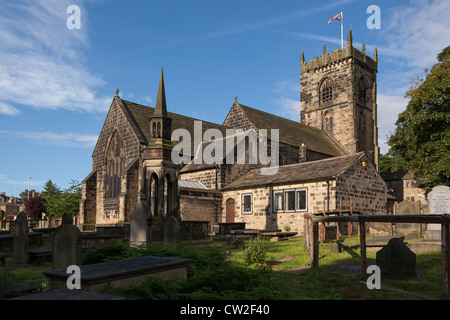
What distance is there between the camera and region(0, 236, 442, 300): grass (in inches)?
235

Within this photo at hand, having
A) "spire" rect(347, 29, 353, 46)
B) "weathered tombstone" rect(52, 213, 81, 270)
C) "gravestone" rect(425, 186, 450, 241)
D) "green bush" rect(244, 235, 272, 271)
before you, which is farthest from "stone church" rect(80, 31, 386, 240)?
"gravestone" rect(425, 186, 450, 241)

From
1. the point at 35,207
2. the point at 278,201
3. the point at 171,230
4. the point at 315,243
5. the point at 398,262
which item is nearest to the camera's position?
the point at 398,262

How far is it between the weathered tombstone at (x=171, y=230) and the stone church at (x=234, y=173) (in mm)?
240

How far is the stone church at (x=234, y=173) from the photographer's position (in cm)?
1725

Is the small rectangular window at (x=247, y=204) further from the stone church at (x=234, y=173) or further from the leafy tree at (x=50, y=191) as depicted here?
the leafy tree at (x=50, y=191)

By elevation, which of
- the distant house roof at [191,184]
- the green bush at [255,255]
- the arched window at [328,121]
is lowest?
the green bush at [255,255]

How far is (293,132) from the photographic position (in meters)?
39.9

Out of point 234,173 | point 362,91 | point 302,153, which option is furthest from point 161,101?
point 362,91

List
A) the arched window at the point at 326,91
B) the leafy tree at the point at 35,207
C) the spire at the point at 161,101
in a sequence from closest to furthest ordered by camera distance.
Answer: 1. the spire at the point at 161,101
2. the arched window at the point at 326,91
3. the leafy tree at the point at 35,207

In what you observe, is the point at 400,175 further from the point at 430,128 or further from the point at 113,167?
the point at 113,167

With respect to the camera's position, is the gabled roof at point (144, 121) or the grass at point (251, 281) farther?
the gabled roof at point (144, 121)

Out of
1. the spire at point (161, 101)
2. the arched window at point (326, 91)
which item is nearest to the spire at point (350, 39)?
the arched window at point (326, 91)

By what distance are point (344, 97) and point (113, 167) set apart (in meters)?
30.3

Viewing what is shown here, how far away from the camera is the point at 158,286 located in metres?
5.96
